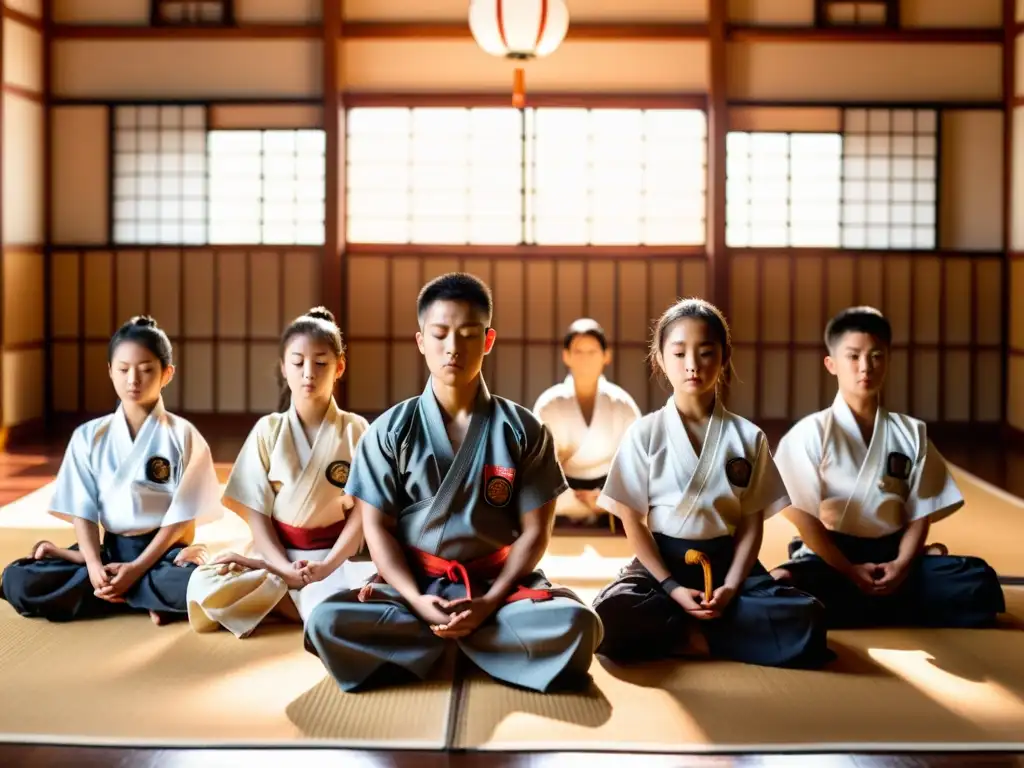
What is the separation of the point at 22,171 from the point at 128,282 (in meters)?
0.92

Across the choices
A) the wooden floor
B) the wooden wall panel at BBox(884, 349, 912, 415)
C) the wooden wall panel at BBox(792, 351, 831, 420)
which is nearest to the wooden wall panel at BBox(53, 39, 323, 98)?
the wooden wall panel at BBox(792, 351, 831, 420)

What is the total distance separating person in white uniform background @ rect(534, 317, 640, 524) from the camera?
465 centimetres

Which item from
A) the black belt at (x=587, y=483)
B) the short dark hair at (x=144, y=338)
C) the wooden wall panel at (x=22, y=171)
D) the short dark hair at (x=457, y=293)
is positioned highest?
the wooden wall panel at (x=22, y=171)

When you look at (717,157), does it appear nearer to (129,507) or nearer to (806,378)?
(806,378)

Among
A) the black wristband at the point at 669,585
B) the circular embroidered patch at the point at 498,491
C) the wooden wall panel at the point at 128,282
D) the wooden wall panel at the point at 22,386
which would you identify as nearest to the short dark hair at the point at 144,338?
the circular embroidered patch at the point at 498,491

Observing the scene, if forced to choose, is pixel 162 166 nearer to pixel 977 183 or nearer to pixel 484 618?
pixel 977 183

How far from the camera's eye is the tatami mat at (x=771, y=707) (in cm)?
229

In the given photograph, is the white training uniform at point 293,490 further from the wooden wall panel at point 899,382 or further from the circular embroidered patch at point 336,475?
the wooden wall panel at point 899,382

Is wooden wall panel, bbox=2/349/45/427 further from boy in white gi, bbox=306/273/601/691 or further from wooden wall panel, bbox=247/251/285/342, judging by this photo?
boy in white gi, bbox=306/273/601/691

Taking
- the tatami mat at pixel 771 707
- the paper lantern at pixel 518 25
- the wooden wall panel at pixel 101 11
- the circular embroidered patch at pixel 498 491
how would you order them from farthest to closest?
the wooden wall panel at pixel 101 11 < the paper lantern at pixel 518 25 < the circular embroidered patch at pixel 498 491 < the tatami mat at pixel 771 707

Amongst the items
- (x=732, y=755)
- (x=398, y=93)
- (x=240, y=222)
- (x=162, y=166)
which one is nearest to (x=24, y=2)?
(x=162, y=166)

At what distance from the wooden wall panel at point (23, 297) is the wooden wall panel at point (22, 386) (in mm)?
72

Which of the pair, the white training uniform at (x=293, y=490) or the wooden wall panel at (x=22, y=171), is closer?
the white training uniform at (x=293, y=490)

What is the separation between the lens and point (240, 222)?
7785mm
